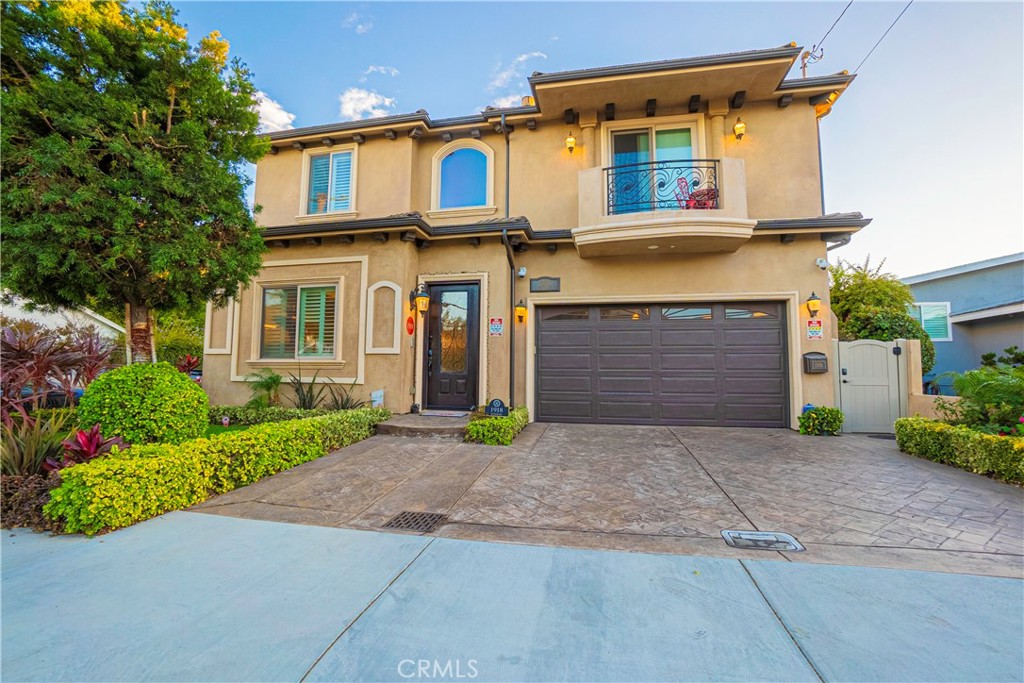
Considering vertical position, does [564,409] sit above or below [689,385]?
below

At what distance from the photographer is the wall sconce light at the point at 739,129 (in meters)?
7.62

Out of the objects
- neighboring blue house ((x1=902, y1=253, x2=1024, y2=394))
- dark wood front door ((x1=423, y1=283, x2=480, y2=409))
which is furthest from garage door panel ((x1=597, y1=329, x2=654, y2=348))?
neighboring blue house ((x1=902, y1=253, x2=1024, y2=394))

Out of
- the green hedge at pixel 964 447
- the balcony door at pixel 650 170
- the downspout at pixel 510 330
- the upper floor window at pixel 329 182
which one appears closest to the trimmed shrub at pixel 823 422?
the green hedge at pixel 964 447

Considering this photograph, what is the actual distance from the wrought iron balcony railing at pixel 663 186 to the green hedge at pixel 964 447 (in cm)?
465

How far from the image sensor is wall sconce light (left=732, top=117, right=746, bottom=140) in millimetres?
7625

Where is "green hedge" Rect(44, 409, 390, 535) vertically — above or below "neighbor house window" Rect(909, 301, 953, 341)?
below

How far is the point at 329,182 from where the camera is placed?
9.10 meters

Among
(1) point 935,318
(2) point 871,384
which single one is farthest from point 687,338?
(1) point 935,318

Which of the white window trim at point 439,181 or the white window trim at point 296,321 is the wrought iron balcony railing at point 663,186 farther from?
the white window trim at point 296,321

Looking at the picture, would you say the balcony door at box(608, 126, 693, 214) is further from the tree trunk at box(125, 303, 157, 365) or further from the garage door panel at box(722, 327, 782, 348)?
the tree trunk at box(125, 303, 157, 365)

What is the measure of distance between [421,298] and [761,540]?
20.2 feet

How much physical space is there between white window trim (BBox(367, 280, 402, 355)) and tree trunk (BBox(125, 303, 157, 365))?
324 cm

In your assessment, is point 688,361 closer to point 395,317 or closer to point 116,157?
point 395,317

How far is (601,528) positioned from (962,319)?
15.1 metres
